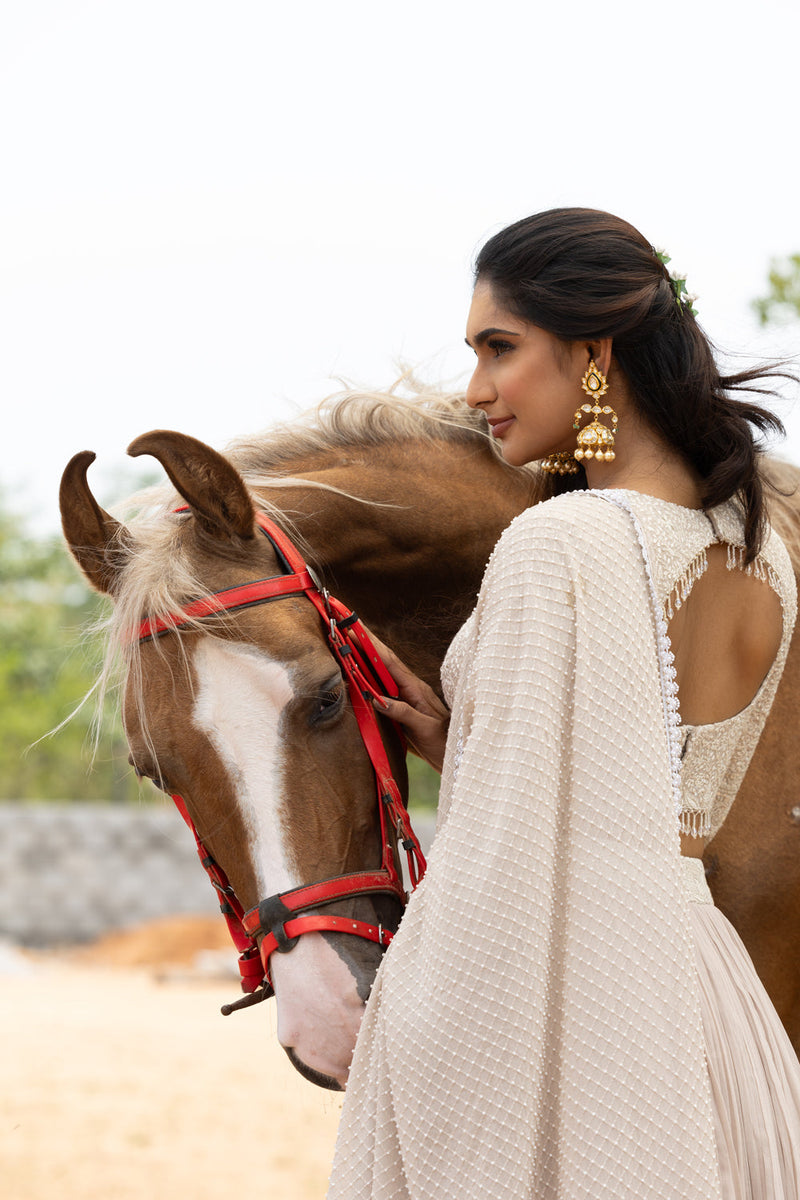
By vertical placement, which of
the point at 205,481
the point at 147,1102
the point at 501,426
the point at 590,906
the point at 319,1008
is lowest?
the point at 147,1102

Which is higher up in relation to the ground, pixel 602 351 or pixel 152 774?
pixel 602 351

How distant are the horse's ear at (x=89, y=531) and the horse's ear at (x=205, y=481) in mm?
160

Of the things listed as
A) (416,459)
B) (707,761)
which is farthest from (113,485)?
(707,761)

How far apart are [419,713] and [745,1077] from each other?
93cm

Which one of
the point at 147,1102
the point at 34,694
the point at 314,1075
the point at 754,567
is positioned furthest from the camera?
the point at 34,694

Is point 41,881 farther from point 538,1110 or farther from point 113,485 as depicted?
point 538,1110

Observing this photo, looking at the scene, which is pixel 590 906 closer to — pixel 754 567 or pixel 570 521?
pixel 570 521

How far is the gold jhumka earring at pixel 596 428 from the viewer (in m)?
1.66

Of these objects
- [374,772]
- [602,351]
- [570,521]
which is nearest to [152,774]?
[374,772]

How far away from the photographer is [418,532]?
256 cm

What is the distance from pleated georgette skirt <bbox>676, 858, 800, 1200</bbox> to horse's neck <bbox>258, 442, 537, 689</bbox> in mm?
1181

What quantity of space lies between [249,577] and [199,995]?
8.74 metres

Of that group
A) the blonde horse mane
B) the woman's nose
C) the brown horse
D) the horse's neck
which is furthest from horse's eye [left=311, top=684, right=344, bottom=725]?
the woman's nose

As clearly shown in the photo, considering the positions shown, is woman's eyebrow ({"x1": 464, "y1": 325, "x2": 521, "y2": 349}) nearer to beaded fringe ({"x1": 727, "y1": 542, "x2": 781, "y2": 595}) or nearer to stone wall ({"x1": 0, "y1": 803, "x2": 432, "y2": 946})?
beaded fringe ({"x1": 727, "y1": 542, "x2": 781, "y2": 595})
